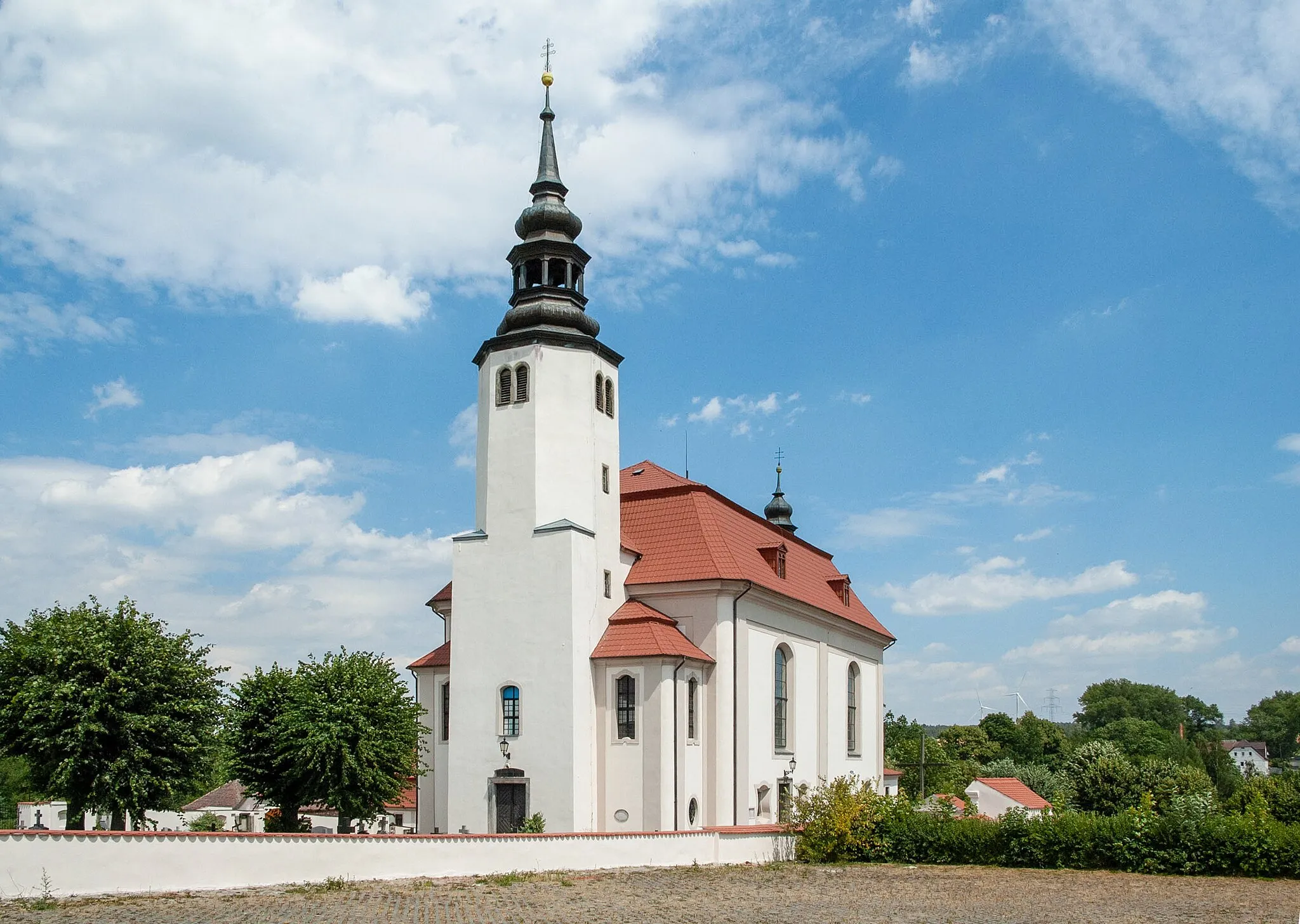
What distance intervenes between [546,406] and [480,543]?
4499mm

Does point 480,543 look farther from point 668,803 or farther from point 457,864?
point 457,864

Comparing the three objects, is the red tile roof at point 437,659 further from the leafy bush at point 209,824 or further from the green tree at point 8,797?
the green tree at point 8,797

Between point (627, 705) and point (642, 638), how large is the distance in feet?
6.38

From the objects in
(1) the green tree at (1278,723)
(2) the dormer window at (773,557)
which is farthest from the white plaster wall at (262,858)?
(1) the green tree at (1278,723)

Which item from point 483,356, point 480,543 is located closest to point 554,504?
point 480,543

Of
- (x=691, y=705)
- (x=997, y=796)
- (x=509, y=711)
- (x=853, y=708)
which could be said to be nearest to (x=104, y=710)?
(x=509, y=711)

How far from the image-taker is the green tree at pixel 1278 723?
515 feet

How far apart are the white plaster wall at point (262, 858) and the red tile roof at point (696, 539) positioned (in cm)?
1017

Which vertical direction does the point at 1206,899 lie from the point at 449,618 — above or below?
below

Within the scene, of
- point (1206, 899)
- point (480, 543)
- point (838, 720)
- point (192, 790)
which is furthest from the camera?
point (838, 720)

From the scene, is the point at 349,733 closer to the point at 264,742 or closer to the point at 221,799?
the point at 264,742

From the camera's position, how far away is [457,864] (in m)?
Answer: 24.6

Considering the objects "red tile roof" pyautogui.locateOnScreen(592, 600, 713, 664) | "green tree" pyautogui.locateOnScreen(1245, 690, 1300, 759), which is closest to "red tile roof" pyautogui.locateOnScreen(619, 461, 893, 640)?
"red tile roof" pyautogui.locateOnScreen(592, 600, 713, 664)

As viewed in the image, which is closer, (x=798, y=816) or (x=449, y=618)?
(x=798, y=816)
